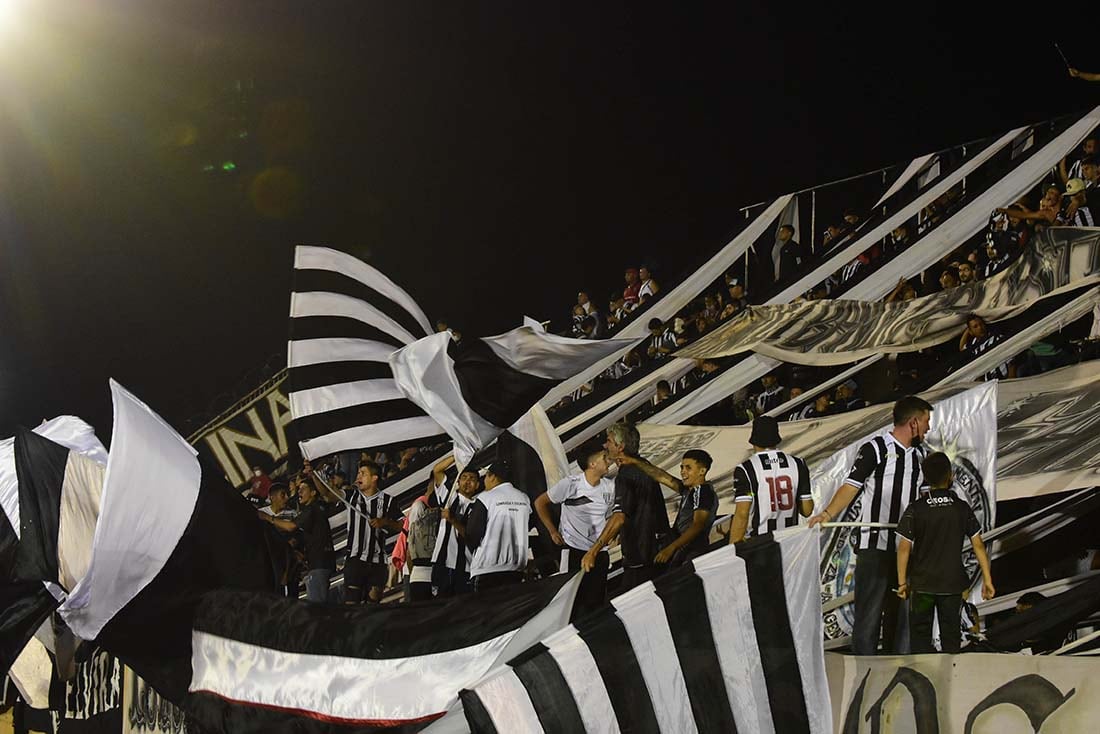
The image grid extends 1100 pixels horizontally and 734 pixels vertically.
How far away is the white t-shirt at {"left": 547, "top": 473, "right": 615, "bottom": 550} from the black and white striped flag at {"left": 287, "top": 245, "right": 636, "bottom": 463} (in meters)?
1.07

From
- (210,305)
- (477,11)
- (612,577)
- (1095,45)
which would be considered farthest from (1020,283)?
(210,305)

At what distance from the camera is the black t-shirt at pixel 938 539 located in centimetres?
641

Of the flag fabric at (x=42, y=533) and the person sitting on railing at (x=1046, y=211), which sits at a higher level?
the person sitting on railing at (x=1046, y=211)

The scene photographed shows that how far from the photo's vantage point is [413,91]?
73.1 feet

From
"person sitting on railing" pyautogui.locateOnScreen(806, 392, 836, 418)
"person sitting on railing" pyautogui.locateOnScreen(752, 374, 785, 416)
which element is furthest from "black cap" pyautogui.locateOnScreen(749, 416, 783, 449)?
"person sitting on railing" pyautogui.locateOnScreen(752, 374, 785, 416)

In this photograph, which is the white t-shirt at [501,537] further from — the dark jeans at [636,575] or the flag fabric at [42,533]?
the flag fabric at [42,533]

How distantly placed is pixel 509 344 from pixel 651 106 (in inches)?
455

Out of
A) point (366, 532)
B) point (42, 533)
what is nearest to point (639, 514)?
point (366, 532)

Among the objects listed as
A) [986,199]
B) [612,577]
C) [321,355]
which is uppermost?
[986,199]

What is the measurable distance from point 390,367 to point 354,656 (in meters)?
5.74

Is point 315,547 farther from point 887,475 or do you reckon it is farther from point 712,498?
point 887,475

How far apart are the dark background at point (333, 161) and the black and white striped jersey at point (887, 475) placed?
41.3 ft

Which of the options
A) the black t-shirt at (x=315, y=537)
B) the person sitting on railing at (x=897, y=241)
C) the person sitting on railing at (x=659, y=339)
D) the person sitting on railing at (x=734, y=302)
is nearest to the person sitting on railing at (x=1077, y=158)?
the person sitting on railing at (x=897, y=241)

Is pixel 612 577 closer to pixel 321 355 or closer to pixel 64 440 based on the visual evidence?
pixel 321 355
